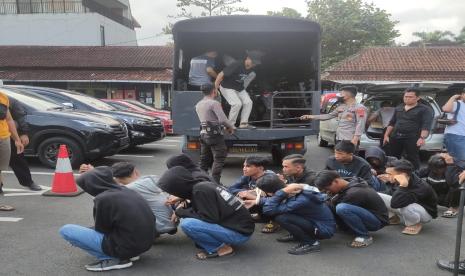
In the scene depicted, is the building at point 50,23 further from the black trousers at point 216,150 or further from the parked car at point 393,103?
the black trousers at point 216,150

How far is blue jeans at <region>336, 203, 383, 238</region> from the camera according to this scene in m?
4.22

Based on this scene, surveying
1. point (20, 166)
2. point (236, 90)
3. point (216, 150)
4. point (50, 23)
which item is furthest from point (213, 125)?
point (50, 23)

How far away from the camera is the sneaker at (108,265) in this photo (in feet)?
12.0

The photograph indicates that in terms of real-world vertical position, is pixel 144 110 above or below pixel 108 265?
above

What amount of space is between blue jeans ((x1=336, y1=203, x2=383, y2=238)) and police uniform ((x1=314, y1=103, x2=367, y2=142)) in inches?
78.1

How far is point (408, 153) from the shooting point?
6.26m

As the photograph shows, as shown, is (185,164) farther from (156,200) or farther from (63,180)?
(63,180)

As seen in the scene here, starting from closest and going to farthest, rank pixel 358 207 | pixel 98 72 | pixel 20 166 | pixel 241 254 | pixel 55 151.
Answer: pixel 241 254
pixel 358 207
pixel 20 166
pixel 55 151
pixel 98 72

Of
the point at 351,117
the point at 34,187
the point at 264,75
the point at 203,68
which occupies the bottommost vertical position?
the point at 34,187

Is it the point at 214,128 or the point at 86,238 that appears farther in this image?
the point at 214,128

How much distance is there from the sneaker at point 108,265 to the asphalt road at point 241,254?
5 centimetres

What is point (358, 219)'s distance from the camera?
13.9 ft

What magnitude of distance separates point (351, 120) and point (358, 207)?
2.17 metres

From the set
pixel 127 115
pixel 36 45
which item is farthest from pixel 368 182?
pixel 36 45
